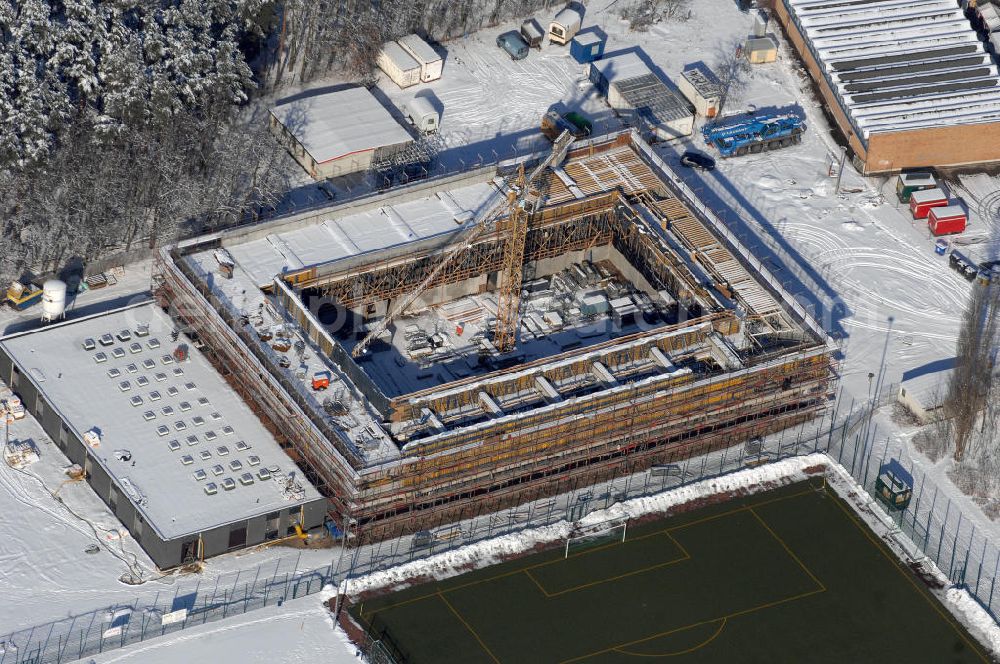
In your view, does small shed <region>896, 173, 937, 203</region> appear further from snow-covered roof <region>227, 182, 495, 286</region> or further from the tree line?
the tree line

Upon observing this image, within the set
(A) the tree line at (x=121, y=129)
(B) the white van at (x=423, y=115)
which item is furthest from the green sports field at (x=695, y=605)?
(B) the white van at (x=423, y=115)

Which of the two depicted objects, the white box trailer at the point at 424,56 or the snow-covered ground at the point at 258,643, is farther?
the white box trailer at the point at 424,56

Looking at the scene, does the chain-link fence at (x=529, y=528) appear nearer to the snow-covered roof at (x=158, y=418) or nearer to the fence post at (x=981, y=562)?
the fence post at (x=981, y=562)

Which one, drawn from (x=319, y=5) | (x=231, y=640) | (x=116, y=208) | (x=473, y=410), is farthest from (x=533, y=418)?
(x=319, y=5)

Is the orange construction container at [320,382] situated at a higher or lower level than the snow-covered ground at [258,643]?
higher

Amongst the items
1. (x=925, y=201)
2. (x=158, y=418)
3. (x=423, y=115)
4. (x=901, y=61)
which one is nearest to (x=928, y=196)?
(x=925, y=201)

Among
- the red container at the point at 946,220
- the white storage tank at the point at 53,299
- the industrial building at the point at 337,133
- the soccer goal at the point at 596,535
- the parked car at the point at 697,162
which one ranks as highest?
the parked car at the point at 697,162

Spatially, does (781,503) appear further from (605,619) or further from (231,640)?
(231,640)
